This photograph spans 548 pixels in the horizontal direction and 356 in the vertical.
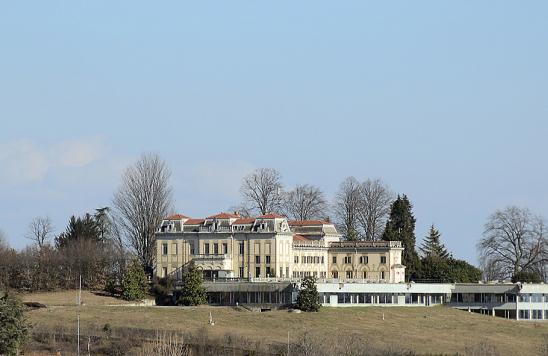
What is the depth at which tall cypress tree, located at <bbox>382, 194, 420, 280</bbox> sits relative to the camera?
138m

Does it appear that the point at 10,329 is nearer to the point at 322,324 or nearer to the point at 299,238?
the point at 322,324

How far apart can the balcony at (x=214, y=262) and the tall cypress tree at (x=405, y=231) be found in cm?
1800

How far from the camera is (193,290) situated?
392ft

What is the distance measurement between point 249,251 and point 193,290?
458 inches

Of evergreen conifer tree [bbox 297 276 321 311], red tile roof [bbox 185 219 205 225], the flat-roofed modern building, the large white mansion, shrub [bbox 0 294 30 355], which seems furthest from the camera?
red tile roof [bbox 185 219 205 225]

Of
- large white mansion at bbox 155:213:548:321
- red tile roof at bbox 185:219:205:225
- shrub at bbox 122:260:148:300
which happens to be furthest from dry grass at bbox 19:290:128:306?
red tile roof at bbox 185:219:205:225

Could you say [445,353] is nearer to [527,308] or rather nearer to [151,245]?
[527,308]

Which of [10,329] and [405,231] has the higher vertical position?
[405,231]

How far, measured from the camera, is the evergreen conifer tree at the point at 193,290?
119312 millimetres

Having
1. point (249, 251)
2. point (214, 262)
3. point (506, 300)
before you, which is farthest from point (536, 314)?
point (214, 262)

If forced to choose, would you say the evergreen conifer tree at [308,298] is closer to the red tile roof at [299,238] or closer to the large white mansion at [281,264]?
the large white mansion at [281,264]

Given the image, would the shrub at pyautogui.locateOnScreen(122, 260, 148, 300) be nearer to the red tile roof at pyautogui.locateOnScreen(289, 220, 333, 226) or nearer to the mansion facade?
the mansion facade

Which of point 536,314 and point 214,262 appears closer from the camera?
point 536,314

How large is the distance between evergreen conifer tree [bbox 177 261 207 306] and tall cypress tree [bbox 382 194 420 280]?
83.7ft
